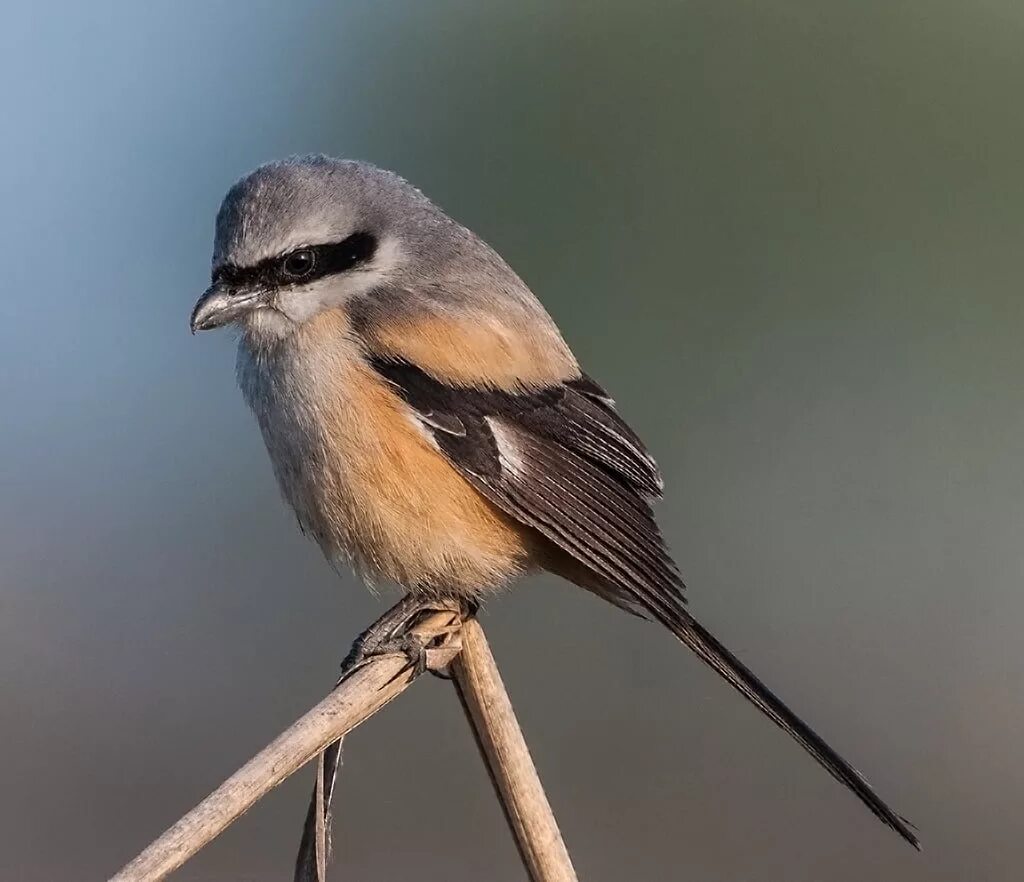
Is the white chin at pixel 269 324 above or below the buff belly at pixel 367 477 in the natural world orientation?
above

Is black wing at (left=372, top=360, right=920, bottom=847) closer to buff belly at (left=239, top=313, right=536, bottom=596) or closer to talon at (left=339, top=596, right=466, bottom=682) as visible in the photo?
buff belly at (left=239, top=313, right=536, bottom=596)

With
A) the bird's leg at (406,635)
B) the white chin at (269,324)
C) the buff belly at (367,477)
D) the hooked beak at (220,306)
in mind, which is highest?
the hooked beak at (220,306)

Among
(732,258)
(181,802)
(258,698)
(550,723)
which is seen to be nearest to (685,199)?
(732,258)

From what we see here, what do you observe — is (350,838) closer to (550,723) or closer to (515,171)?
(550,723)

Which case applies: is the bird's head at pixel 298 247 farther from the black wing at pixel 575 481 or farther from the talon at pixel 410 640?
the talon at pixel 410 640

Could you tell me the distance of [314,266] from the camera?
2.35 m

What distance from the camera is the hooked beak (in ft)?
7.48

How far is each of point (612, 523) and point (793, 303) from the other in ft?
10.3

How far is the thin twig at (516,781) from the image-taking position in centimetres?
151

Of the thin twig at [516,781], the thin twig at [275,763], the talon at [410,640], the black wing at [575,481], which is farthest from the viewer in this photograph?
the black wing at [575,481]

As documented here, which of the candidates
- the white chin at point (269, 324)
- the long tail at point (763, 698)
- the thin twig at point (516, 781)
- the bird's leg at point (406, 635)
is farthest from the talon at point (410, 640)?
the white chin at point (269, 324)

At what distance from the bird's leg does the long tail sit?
0.34m

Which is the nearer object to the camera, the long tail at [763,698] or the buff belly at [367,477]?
the long tail at [763,698]

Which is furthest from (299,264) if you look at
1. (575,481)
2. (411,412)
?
(575,481)
